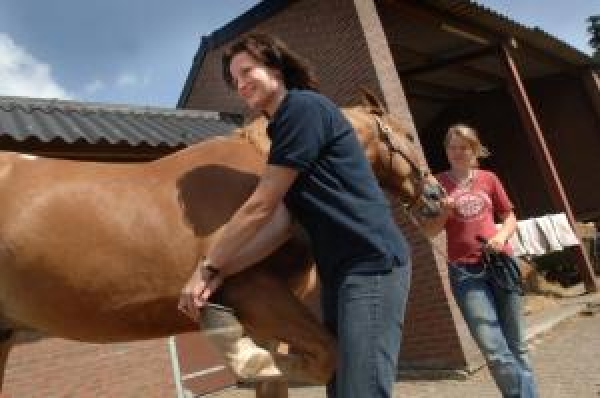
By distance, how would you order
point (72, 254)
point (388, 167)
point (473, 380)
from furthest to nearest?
point (473, 380)
point (388, 167)
point (72, 254)

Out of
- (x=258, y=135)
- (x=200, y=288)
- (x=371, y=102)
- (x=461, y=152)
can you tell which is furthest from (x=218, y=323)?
(x=461, y=152)

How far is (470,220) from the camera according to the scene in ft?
12.7

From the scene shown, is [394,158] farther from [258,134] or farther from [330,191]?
[330,191]

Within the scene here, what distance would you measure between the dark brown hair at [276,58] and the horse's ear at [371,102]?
65 cm

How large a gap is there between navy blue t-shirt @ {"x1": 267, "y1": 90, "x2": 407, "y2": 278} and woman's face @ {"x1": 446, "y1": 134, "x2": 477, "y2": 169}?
1.97m

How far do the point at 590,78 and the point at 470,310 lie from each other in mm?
13246

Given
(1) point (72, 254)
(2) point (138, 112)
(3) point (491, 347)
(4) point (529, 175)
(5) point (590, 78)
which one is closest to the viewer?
(1) point (72, 254)

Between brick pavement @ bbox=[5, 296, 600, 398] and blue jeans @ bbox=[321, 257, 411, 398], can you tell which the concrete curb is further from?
blue jeans @ bbox=[321, 257, 411, 398]

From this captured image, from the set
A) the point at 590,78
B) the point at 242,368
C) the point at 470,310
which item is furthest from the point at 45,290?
the point at 590,78

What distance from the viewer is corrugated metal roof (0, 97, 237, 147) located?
6.29m

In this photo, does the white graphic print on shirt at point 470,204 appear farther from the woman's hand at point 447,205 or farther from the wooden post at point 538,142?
the wooden post at point 538,142

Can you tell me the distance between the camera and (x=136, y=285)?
7.89 ft

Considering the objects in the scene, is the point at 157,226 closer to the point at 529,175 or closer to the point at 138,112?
the point at 138,112

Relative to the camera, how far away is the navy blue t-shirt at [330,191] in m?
2.09
